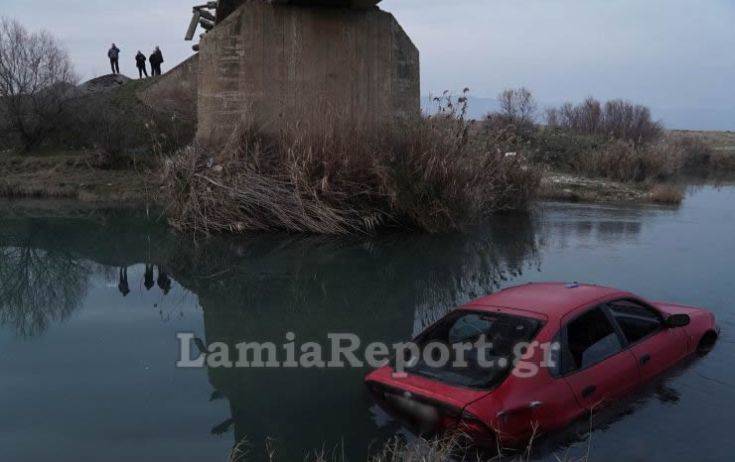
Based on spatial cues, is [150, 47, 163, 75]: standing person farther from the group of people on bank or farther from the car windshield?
the car windshield

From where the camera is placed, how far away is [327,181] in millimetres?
15195

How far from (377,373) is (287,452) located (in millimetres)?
976

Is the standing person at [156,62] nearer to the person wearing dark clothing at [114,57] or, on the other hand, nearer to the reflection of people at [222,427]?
the person wearing dark clothing at [114,57]

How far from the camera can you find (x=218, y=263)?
12969 millimetres

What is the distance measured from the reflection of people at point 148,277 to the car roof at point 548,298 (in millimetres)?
6784

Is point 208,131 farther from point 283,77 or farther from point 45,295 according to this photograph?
point 45,295

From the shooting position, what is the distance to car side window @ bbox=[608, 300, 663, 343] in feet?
22.6

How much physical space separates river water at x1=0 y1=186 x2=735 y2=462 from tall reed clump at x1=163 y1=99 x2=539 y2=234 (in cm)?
58

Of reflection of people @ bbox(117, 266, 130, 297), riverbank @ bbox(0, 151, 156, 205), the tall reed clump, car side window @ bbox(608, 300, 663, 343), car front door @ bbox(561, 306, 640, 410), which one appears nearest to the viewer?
car front door @ bbox(561, 306, 640, 410)

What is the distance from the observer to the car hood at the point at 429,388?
17.5 ft

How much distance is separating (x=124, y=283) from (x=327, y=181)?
4.98 m

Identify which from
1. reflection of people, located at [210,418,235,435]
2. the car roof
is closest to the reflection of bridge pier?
reflection of people, located at [210,418,235,435]

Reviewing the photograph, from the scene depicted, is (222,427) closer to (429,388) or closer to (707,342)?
(429,388)

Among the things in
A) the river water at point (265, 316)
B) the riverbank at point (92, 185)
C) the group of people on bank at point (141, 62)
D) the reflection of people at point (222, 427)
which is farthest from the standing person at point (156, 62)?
the reflection of people at point (222, 427)
